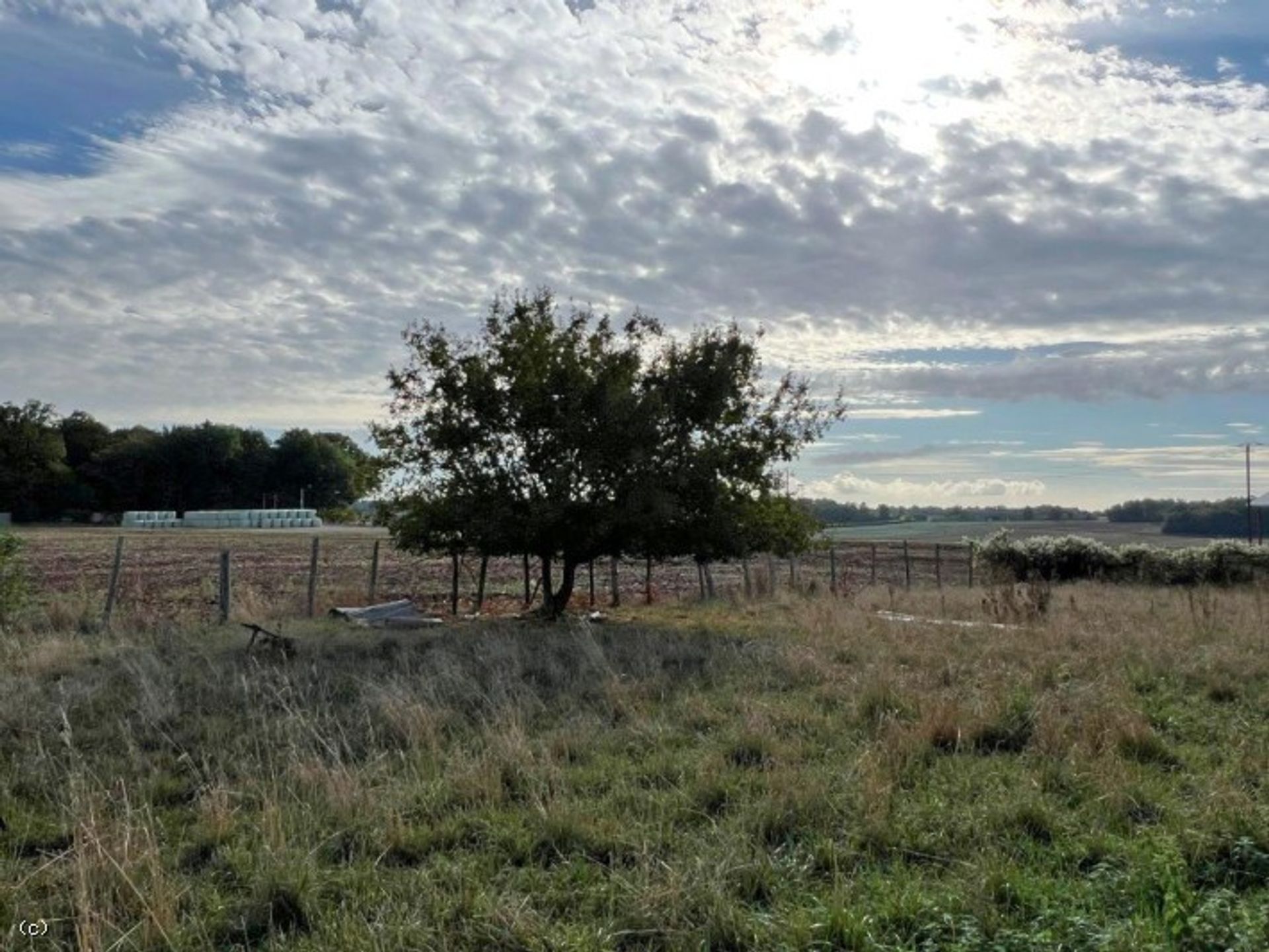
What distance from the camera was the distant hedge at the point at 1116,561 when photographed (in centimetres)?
2897

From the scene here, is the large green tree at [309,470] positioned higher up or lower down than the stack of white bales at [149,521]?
higher up

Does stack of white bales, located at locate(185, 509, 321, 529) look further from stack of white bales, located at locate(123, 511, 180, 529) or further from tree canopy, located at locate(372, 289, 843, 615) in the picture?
tree canopy, located at locate(372, 289, 843, 615)

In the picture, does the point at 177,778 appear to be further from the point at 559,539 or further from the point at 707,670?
Result: the point at 559,539

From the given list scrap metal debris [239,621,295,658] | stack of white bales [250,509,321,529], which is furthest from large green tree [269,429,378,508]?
scrap metal debris [239,621,295,658]

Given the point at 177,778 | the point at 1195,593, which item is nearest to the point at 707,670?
the point at 177,778

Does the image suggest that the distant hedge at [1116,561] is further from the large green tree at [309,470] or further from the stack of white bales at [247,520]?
the large green tree at [309,470]

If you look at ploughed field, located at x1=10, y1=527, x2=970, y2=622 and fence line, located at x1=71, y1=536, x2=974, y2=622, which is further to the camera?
fence line, located at x1=71, y1=536, x2=974, y2=622

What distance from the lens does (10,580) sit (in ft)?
52.3

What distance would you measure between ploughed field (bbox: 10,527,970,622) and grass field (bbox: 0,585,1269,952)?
8783 millimetres

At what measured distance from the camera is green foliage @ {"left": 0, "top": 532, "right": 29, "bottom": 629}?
616 inches

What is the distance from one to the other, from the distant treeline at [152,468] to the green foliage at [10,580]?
285 ft

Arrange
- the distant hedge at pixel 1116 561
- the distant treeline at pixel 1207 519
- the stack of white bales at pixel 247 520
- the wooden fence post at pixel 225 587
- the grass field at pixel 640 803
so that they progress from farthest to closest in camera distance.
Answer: the stack of white bales at pixel 247 520
the distant treeline at pixel 1207 519
the distant hedge at pixel 1116 561
the wooden fence post at pixel 225 587
the grass field at pixel 640 803

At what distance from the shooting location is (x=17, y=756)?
25.2 feet

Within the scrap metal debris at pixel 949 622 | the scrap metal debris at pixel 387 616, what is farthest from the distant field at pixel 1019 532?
the scrap metal debris at pixel 387 616
